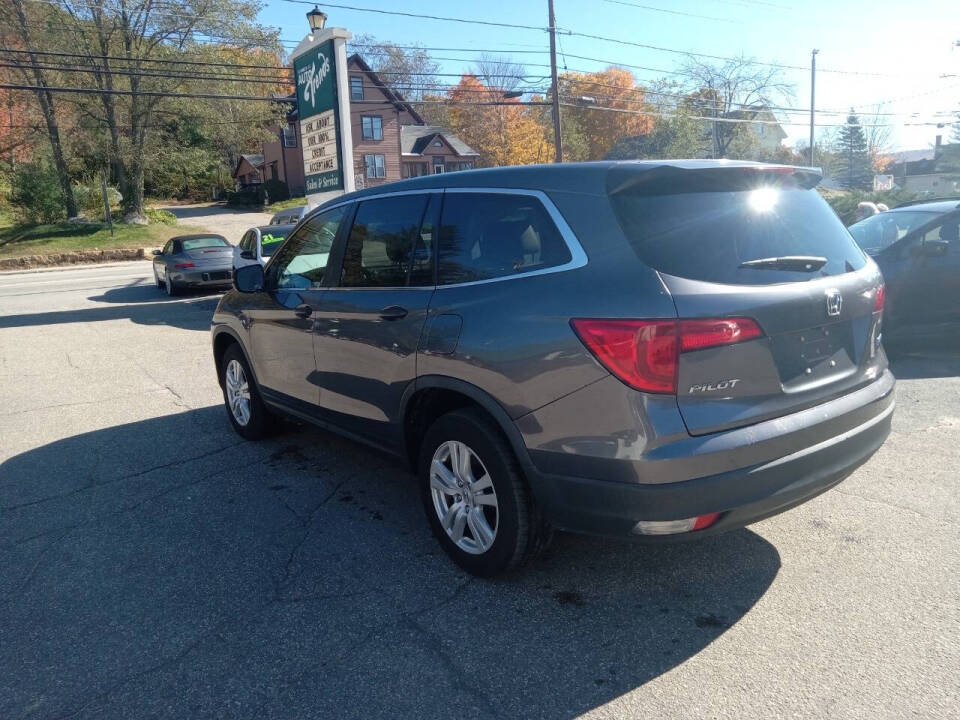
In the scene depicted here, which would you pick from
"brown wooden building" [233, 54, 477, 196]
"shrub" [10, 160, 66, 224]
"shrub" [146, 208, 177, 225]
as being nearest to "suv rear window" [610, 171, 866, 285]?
"shrub" [10, 160, 66, 224]

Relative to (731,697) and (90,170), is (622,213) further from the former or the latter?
(90,170)

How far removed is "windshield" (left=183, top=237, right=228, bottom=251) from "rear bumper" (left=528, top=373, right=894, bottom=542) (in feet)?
54.4


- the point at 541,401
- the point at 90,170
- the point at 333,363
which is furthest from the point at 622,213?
the point at 90,170

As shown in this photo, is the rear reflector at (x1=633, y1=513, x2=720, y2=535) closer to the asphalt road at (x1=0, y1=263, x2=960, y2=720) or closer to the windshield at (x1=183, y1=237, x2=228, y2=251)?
the asphalt road at (x1=0, y1=263, x2=960, y2=720)

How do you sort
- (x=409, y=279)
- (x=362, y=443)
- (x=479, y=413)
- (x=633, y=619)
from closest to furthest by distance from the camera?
(x=633, y=619)
(x=479, y=413)
(x=409, y=279)
(x=362, y=443)

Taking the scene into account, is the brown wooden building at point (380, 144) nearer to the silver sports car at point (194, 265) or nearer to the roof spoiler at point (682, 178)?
the silver sports car at point (194, 265)

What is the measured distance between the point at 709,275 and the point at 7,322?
14473mm

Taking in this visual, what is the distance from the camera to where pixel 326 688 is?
8.76ft

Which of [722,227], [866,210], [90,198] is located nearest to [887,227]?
[866,210]

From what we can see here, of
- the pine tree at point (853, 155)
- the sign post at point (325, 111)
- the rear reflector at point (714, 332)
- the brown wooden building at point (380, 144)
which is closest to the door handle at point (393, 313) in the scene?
the rear reflector at point (714, 332)

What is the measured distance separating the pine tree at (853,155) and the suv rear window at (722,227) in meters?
81.0

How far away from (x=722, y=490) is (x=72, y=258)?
32.8m

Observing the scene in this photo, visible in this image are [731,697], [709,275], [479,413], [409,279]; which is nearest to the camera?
[731,697]

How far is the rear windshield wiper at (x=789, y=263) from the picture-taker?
9.45 feet
